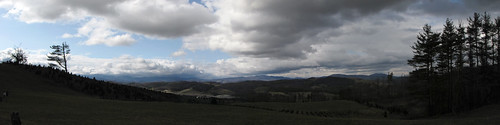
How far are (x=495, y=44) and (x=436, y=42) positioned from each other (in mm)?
16456

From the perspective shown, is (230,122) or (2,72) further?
(2,72)

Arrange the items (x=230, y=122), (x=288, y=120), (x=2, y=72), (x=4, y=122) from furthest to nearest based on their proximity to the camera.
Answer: (x=2, y=72), (x=288, y=120), (x=230, y=122), (x=4, y=122)

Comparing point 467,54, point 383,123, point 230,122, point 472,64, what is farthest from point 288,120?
point 472,64

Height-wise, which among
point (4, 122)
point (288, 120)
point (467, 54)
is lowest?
point (288, 120)

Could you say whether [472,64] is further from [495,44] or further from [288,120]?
[288,120]

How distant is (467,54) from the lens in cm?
4675

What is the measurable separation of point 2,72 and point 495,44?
86147 mm

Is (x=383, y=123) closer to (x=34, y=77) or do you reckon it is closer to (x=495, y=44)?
(x=495, y=44)

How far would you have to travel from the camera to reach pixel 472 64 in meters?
50.4

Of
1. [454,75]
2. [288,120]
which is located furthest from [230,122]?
[454,75]

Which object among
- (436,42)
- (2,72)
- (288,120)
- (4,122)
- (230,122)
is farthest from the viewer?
(436,42)

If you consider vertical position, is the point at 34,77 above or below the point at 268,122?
above

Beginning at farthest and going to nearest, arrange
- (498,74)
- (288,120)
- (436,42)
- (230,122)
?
(498,74), (436,42), (288,120), (230,122)

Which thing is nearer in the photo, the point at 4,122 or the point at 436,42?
the point at 4,122
